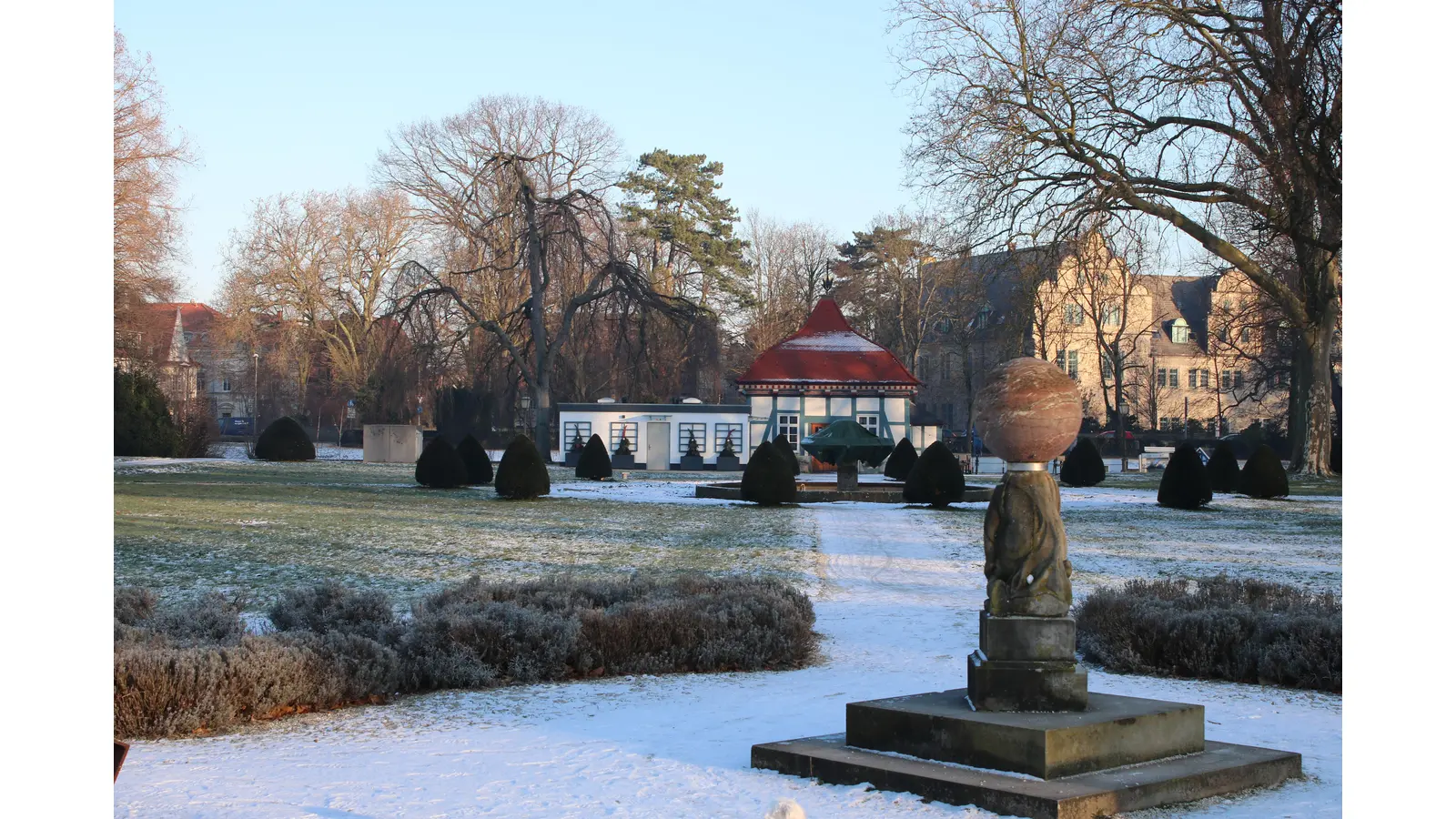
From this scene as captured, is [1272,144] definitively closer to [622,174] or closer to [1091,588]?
[1091,588]

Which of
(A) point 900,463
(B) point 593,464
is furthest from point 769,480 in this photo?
(B) point 593,464

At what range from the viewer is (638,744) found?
7.55 metres

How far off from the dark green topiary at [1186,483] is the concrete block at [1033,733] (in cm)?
2135

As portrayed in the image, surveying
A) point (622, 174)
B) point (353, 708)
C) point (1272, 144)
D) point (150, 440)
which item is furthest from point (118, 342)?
point (353, 708)

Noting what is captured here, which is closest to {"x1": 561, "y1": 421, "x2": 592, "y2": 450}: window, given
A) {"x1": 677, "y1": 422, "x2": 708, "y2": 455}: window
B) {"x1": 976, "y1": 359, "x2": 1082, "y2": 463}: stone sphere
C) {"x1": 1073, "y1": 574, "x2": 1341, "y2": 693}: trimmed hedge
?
{"x1": 677, "y1": 422, "x2": 708, "y2": 455}: window

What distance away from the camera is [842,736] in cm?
748

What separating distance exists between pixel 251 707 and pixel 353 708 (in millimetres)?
651

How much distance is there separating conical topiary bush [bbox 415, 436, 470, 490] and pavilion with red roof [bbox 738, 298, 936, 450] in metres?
15.7

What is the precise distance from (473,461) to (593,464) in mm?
5334

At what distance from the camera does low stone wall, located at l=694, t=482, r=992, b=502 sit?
99.0 feet

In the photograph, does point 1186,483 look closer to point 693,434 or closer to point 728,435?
point 728,435

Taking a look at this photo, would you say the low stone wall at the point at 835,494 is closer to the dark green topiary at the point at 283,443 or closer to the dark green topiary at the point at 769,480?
the dark green topiary at the point at 769,480

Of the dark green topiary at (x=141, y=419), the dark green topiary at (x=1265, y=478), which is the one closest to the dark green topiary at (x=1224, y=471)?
the dark green topiary at (x=1265, y=478)

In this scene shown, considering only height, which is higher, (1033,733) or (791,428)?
(791,428)
